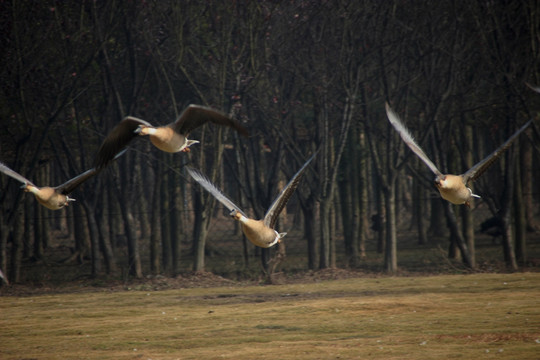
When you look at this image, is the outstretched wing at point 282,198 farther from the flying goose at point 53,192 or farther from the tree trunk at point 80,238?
the tree trunk at point 80,238

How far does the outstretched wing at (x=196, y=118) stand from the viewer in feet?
29.6

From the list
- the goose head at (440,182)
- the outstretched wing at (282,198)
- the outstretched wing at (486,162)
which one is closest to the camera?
the goose head at (440,182)

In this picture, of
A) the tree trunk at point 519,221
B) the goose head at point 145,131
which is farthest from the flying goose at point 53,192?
the tree trunk at point 519,221

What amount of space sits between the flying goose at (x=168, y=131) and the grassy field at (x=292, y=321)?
9.52 feet

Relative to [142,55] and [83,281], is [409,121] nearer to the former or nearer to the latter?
[142,55]

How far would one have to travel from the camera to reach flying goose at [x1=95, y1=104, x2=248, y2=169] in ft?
29.1

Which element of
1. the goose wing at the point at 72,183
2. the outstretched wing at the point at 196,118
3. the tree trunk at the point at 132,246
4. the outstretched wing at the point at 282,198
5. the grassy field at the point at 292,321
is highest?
the outstretched wing at the point at 196,118

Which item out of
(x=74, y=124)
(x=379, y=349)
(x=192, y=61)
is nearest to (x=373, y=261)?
(x=192, y=61)

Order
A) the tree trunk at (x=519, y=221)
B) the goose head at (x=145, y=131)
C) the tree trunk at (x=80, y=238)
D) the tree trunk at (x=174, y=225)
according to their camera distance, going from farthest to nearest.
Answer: the tree trunk at (x=80, y=238) → the tree trunk at (x=174, y=225) → the tree trunk at (x=519, y=221) → the goose head at (x=145, y=131)

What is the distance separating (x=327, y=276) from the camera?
1852 cm

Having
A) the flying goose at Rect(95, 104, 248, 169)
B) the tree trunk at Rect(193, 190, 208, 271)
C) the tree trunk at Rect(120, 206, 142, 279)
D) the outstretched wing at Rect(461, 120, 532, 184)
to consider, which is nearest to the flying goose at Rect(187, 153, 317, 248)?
the flying goose at Rect(95, 104, 248, 169)

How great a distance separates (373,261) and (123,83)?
952cm

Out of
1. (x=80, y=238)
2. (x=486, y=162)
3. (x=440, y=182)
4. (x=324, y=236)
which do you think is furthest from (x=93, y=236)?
(x=486, y=162)

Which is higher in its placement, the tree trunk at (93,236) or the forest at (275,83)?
the forest at (275,83)
